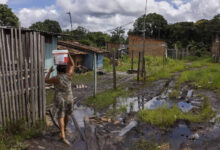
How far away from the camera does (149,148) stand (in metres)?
4.18

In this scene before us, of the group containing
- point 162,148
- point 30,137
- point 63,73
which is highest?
point 63,73

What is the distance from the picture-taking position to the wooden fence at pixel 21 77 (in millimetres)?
3928

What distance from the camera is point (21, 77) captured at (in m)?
4.16

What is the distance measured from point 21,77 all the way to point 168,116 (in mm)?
4272

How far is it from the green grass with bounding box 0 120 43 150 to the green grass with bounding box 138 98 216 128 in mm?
3162

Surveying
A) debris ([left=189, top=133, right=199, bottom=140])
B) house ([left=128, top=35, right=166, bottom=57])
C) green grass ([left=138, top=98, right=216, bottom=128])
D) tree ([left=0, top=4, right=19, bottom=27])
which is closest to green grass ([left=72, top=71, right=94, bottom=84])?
green grass ([left=138, top=98, right=216, bottom=128])

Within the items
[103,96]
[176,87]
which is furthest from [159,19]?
[103,96]

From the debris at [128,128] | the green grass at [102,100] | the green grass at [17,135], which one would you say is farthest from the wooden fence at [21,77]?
the green grass at [102,100]

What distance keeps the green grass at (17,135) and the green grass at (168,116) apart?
3162 mm

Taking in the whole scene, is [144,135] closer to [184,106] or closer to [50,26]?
[184,106]

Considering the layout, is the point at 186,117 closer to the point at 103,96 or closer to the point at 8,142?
the point at 103,96

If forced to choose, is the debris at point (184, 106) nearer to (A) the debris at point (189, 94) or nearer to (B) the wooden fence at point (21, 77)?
(A) the debris at point (189, 94)

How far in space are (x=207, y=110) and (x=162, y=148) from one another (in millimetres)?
3178

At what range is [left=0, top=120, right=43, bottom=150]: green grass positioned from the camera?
370 cm
